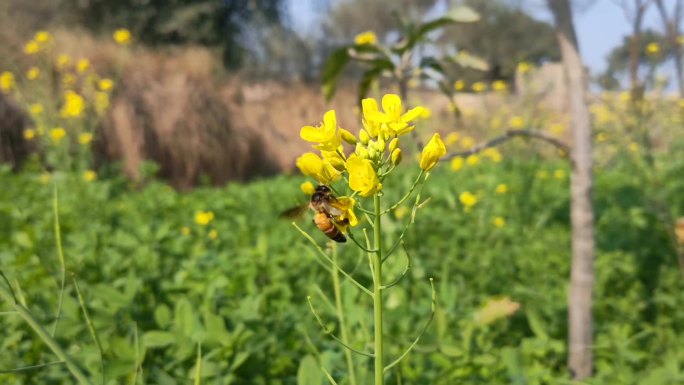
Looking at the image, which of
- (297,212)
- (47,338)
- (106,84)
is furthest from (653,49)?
(106,84)

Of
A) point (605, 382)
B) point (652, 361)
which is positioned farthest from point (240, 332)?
point (652, 361)

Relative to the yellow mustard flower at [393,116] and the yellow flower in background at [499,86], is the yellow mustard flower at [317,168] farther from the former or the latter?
the yellow flower in background at [499,86]

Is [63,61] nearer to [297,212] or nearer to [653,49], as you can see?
[653,49]

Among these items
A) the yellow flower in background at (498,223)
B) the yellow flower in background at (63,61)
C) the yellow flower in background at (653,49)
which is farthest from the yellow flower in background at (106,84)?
the yellow flower in background at (653,49)

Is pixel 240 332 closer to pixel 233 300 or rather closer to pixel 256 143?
pixel 233 300

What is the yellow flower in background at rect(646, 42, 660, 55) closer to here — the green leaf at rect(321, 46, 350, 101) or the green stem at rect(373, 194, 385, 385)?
the green leaf at rect(321, 46, 350, 101)

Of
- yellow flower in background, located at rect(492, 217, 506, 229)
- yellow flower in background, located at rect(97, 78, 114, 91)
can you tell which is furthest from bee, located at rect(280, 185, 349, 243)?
yellow flower in background, located at rect(97, 78, 114, 91)
